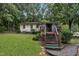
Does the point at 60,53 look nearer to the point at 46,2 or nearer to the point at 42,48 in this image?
the point at 42,48

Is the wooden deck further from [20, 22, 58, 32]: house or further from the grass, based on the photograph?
[20, 22, 58, 32]: house

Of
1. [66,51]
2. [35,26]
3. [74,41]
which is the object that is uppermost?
[35,26]

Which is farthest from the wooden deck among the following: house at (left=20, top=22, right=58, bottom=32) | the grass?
house at (left=20, top=22, right=58, bottom=32)

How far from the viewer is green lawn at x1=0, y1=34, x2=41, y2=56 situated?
14.6 feet

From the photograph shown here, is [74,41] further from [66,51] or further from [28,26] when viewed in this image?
[28,26]

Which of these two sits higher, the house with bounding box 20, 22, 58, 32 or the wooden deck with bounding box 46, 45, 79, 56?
the house with bounding box 20, 22, 58, 32

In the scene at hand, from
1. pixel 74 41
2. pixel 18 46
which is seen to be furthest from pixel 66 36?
pixel 18 46

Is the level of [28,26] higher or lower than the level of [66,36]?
higher

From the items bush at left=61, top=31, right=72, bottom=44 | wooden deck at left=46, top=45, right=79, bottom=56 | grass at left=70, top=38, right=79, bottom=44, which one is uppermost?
bush at left=61, top=31, right=72, bottom=44

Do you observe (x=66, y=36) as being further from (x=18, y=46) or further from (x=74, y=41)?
(x=18, y=46)

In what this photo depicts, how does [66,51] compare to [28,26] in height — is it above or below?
below

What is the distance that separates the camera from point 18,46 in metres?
4.47

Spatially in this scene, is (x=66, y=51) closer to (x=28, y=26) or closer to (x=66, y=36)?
(x=66, y=36)

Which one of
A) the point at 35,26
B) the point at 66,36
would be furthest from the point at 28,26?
the point at 66,36
